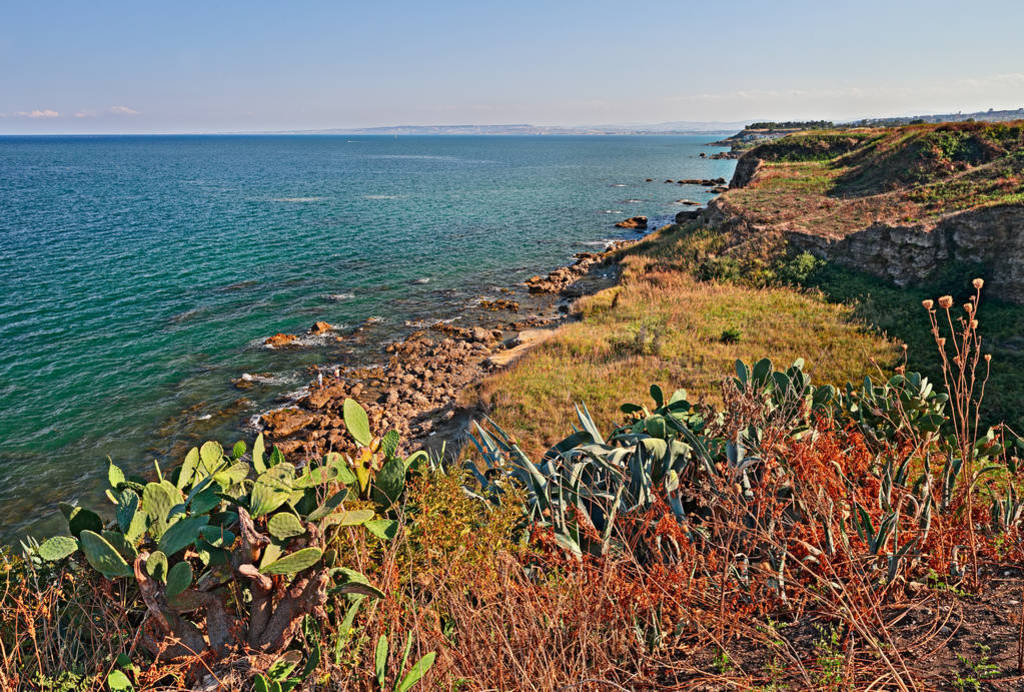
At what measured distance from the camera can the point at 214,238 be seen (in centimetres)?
4459

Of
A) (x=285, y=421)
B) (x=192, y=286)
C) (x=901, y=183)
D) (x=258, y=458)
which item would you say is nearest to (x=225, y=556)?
(x=258, y=458)

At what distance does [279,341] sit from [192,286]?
12142 mm

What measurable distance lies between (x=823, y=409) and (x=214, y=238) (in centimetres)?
4867

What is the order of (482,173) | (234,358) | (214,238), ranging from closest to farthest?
1. (234,358)
2. (214,238)
3. (482,173)

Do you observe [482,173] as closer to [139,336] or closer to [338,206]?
[338,206]

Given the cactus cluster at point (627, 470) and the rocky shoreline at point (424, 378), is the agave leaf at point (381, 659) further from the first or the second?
the rocky shoreline at point (424, 378)

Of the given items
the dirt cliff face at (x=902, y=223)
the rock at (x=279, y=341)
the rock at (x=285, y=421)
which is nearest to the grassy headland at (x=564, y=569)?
the rock at (x=285, y=421)

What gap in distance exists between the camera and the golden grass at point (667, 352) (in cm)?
1436

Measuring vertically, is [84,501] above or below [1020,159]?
below

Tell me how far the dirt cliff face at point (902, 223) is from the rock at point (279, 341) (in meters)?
22.6

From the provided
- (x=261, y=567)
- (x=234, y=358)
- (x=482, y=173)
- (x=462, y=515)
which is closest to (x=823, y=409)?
(x=462, y=515)

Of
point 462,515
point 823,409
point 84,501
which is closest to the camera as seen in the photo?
A: point 462,515

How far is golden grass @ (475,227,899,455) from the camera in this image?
14359 mm

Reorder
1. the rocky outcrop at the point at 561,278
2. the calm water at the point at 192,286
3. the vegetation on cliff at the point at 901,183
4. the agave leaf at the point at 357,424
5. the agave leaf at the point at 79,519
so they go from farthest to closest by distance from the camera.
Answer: the rocky outcrop at the point at 561,278 → the vegetation on cliff at the point at 901,183 → the calm water at the point at 192,286 → the agave leaf at the point at 357,424 → the agave leaf at the point at 79,519
